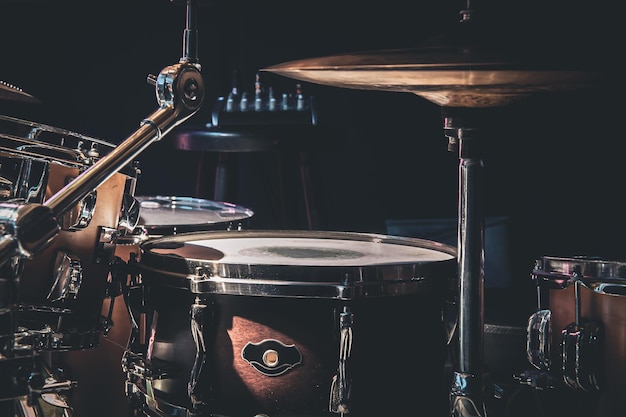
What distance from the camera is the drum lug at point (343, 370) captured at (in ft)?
4.61

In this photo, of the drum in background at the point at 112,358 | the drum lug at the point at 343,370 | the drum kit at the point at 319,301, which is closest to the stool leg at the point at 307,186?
the drum in background at the point at 112,358

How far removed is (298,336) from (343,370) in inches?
3.5

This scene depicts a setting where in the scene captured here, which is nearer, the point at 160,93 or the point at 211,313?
the point at 160,93

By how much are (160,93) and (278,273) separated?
0.39 meters

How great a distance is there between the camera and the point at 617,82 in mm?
1246

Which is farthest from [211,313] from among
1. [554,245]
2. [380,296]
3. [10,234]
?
[554,245]

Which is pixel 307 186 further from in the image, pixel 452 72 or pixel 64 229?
pixel 452 72

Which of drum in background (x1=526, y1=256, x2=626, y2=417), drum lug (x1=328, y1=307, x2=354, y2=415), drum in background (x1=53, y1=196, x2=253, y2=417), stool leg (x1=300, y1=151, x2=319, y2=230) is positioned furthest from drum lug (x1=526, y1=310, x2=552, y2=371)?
stool leg (x1=300, y1=151, x2=319, y2=230)

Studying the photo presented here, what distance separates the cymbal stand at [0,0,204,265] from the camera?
91cm

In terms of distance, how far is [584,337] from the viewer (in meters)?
1.56

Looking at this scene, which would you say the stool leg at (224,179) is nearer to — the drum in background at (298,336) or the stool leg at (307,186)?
the stool leg at (307,186)

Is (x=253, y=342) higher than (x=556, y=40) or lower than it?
lower

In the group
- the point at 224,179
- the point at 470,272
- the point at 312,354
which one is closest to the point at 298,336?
the point at 312,354

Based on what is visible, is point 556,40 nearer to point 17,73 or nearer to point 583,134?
point 583,134
